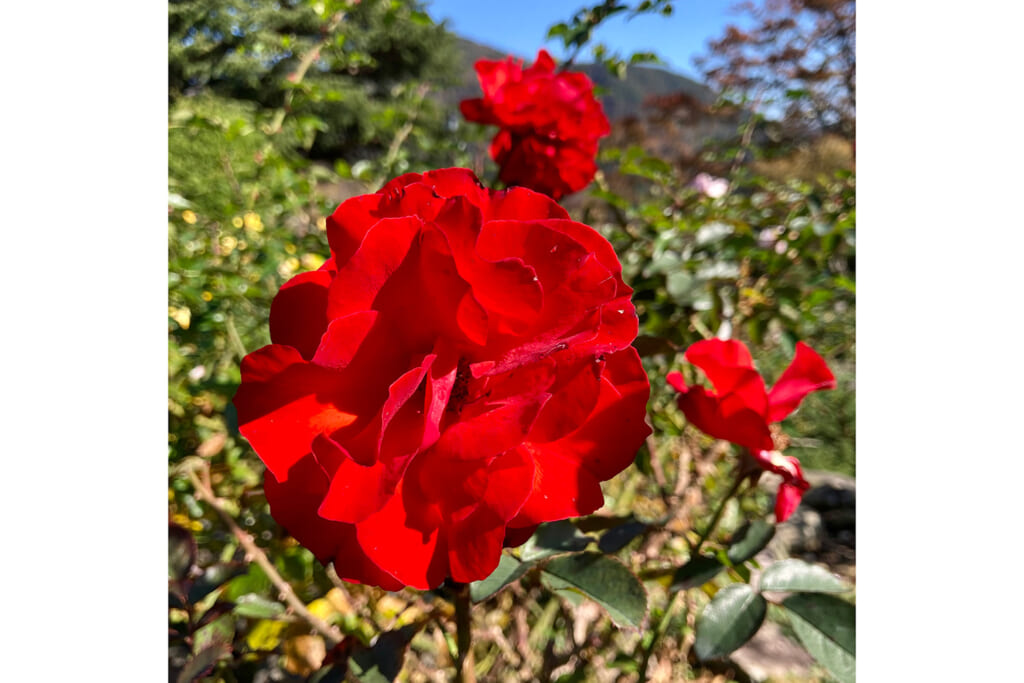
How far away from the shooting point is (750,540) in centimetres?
53

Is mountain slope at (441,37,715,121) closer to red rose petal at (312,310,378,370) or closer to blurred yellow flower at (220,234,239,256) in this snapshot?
blurred yellow flower at (220,234,239,256)

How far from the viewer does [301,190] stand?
4.29 ft

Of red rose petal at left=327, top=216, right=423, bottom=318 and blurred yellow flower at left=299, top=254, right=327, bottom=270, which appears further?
blurred yellow flower at left=299, top=254, right=327, bottom=270

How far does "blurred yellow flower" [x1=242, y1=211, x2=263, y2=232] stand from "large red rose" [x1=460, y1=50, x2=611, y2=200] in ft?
2.27

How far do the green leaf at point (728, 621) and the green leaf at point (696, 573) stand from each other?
0.02 meters

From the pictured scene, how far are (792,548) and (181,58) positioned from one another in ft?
8.77

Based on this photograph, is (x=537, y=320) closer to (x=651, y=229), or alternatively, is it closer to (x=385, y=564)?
(x=385, y=564)

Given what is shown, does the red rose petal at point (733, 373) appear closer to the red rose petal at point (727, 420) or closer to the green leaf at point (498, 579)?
the red rose petal at point (727, 420)

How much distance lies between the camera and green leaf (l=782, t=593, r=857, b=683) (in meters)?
0.44

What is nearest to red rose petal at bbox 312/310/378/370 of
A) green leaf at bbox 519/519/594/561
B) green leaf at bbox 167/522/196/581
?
green leaf at bbox 519/519/594/561

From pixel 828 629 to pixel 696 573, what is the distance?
10 centimetres

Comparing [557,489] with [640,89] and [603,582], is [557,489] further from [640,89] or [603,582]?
[640,89]

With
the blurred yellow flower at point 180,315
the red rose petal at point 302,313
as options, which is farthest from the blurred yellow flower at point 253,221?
the red rose petal at point 302,313

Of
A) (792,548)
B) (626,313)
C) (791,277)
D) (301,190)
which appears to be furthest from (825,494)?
(626,313)
